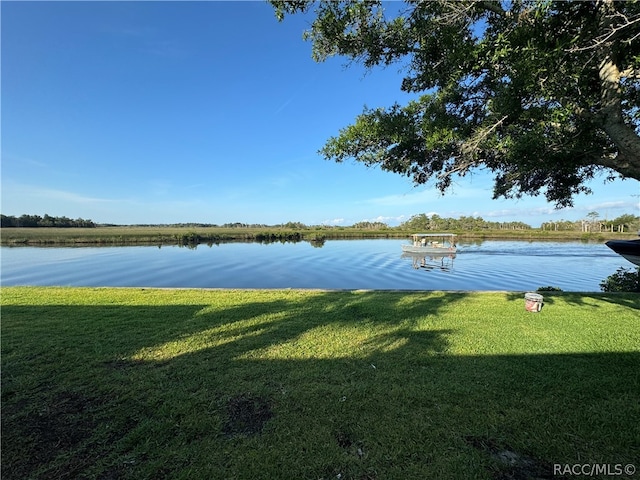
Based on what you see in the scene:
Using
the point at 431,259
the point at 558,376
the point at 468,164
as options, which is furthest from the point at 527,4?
the point at 431,259

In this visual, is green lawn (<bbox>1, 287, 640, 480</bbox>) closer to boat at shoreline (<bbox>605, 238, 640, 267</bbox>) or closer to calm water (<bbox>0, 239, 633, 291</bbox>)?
boat at shoreline (<bbox>605, 238, 640, 267</bbox>)

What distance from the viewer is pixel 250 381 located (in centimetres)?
353

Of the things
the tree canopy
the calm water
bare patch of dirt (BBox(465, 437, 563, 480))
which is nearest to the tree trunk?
the tree canopy

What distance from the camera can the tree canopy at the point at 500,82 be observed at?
3373mm

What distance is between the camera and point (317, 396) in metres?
3.19

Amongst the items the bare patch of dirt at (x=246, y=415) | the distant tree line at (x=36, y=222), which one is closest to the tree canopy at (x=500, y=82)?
the bare patch of dirt at (x=246, y=415)

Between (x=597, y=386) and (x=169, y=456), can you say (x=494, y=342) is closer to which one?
(x=597, y=386)

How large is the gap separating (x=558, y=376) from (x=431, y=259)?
2801 cm

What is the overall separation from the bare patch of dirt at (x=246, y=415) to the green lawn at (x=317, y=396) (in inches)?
0.7

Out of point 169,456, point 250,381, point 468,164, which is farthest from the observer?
point 468,164

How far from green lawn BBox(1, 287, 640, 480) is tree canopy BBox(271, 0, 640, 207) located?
265cm

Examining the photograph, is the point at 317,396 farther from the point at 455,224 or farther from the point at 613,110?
the point at 455,224

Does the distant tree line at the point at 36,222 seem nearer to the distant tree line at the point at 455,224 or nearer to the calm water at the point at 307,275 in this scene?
the calm water at the point at 307,275

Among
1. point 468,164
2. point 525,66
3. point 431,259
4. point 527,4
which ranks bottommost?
point 431,259
